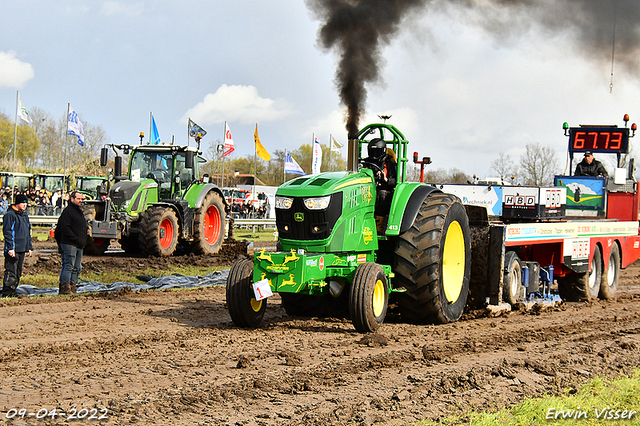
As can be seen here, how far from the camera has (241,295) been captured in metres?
7.45

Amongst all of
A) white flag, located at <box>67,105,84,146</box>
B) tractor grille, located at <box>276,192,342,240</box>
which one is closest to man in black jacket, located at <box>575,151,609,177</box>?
tractor grille, located at <box>276,192,342,240</box>

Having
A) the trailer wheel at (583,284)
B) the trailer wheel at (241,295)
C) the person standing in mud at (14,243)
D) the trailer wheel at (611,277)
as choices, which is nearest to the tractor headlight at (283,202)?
the trailer wheel at (241,295)

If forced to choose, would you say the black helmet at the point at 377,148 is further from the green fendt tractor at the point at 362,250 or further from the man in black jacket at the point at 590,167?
the man in black jacket at the point at 590,167

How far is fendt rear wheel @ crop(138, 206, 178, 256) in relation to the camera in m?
14.9

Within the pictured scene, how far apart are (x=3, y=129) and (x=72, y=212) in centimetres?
4547

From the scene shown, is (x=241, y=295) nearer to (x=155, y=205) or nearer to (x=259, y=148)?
(x=155, y=205)

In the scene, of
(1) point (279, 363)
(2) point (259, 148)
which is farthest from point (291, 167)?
(1) point (279, 363)

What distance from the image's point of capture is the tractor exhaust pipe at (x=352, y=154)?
842 centimetres

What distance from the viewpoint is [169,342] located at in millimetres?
6867

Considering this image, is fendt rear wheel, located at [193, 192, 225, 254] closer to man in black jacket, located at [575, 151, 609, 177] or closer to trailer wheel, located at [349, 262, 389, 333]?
man in black jacket, located at [575, 151, 609, 177]

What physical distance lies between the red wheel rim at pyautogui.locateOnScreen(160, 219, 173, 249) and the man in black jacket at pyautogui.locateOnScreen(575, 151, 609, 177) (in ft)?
30.7

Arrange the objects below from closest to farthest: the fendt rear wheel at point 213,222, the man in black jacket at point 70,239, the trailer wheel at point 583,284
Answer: the man in black jacket at point 70,239, the trailer wheel at point 583,284, the fendt rear wheel at point 213,222

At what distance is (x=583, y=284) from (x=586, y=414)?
7.30 meters

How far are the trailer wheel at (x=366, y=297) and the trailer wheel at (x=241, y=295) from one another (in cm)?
124
